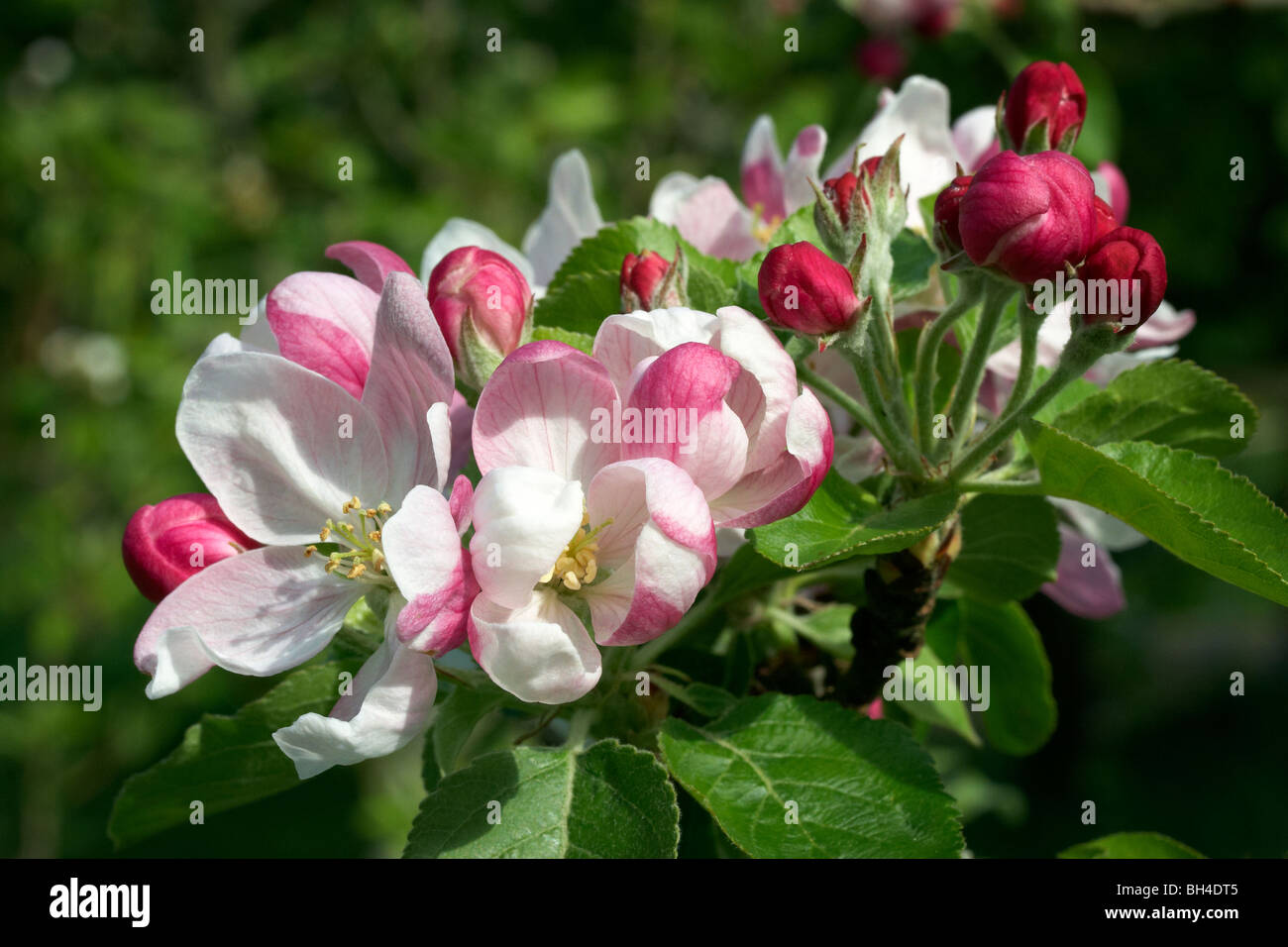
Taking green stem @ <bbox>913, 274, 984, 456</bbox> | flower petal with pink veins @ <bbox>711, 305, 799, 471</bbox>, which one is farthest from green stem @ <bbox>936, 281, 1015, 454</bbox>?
flower petal with pink veins @ <bbox>711, 305, 799, 471</bbox>

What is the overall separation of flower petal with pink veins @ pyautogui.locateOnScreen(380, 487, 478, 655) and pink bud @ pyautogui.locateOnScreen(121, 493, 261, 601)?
0.74ft

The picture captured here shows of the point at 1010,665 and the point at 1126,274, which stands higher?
the point at 1126,274

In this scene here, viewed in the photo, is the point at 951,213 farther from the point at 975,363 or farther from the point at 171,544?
the point at 171,544

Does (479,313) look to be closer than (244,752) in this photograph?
Yes

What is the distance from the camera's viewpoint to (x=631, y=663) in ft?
3.16

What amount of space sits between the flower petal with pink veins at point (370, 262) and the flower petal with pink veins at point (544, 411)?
0.61ft

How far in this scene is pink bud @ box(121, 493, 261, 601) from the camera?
2.82ft

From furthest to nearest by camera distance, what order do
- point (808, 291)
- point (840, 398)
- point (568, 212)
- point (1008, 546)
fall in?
point (568, 212) → point (1008, 546) → point (840, 398) → point (808, 291)

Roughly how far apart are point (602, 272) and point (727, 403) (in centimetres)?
24

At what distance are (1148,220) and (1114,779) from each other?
1.77 meters

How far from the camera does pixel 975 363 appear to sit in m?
0.93

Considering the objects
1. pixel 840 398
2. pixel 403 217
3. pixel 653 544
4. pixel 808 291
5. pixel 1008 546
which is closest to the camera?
pixel 653 544

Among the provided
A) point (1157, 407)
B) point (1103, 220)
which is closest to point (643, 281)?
point (1103, 220)
